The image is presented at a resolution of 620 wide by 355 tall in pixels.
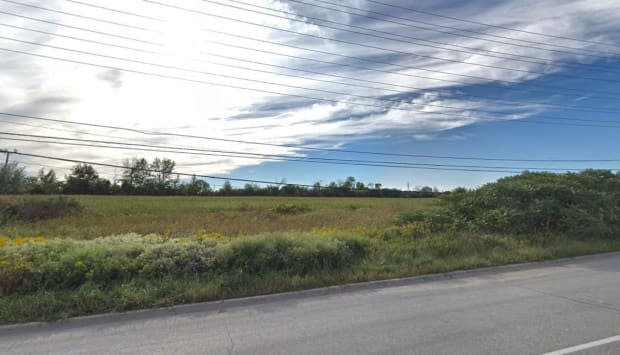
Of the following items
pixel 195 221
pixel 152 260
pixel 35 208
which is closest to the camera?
pixel 152 260

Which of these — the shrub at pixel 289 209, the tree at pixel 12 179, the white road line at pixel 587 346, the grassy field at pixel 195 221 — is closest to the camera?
the white road line at pixel 587 346

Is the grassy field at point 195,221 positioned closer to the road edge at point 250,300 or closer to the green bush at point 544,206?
the green bush at point 544,206

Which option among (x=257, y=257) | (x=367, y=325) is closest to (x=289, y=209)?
(x=257, y=257)

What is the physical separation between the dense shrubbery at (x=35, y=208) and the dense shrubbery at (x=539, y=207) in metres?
24.6

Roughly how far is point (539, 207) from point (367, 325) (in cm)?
985

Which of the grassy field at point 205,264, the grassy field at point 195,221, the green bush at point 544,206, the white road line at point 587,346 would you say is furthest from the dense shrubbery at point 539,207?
the white road line at point 587,346

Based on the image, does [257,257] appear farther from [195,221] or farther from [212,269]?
[195,221]

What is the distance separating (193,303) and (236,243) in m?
1.80

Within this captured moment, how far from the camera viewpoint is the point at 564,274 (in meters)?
6.97

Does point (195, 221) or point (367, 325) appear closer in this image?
point (367, 325)

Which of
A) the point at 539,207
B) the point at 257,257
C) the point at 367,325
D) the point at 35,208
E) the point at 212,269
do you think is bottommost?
the point at 367,325

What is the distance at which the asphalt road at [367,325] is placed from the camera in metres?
3.81

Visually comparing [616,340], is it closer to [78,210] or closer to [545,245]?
[545,245]

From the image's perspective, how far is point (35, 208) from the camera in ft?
80.6
